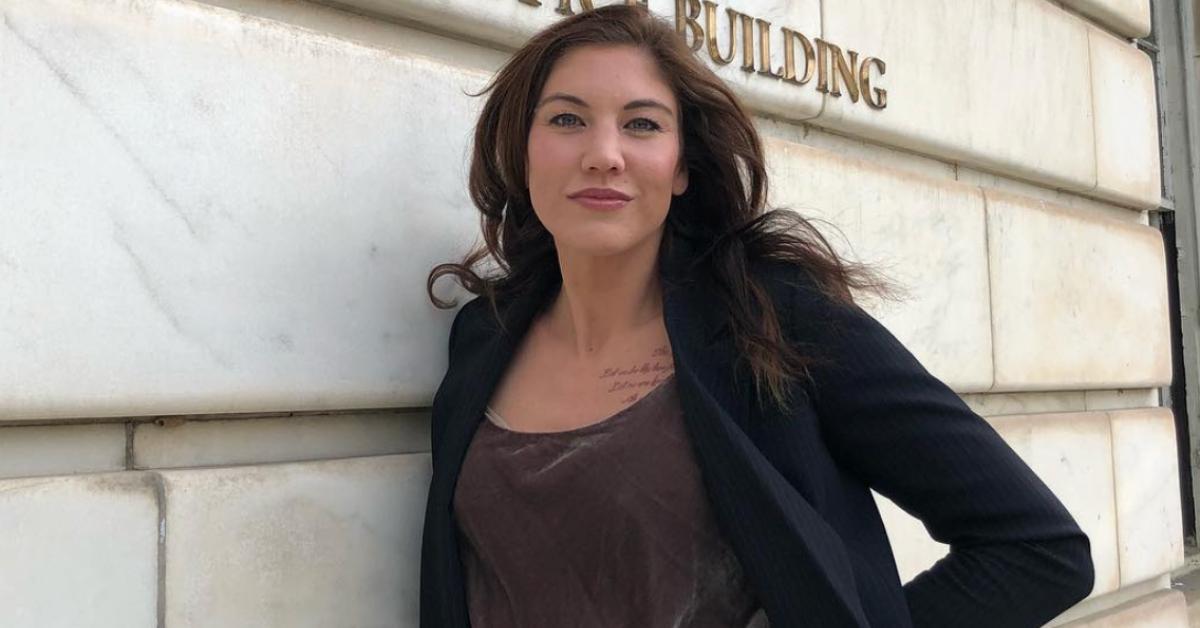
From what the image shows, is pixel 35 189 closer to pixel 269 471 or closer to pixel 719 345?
pixel 269 471

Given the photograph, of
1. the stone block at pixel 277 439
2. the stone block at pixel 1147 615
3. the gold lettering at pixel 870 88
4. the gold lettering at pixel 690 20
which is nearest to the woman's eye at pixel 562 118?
the stone block at pixel 277 439

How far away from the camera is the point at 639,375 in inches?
93.4

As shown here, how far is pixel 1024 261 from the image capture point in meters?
4.99

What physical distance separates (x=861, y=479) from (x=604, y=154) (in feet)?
2.27

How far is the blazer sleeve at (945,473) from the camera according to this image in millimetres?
2191

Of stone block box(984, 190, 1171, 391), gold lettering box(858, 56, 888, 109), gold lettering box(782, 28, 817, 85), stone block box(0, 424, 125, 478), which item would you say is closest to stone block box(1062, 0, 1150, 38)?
stone block box(984, 190, 1171, 391)

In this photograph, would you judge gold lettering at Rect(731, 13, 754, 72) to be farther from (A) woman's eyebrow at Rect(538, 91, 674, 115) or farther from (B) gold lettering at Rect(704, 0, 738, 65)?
(A) woman's eyebrow at Rect(538, 91, 674, 115)

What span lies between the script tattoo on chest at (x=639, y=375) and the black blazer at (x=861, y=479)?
89 millimetres

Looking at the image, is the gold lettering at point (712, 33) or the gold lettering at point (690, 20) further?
the gold lettering at point (712, 33)

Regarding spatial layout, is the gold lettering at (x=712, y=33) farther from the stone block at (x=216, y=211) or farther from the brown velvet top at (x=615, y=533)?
the brown velvet top at (x=615, y=533)

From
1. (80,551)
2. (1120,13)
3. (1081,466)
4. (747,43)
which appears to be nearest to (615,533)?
(80,551)

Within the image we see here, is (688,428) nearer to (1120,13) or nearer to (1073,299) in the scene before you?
(1073,299)

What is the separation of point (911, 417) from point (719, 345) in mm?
330

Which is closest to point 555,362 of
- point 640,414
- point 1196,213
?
point 640,414
